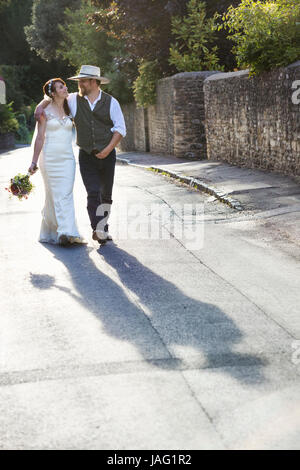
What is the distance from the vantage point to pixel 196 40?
71.6ft

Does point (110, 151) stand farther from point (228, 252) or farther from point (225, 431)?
point (225, 431)

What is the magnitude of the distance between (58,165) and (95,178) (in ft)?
1.63

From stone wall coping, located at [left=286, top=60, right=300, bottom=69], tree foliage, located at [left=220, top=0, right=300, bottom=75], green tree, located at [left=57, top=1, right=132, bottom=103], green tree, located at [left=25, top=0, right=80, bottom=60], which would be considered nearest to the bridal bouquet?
stone wall coping, located at [left=286, top=60, right=300, bottom=69]

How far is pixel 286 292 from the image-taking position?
633 cm

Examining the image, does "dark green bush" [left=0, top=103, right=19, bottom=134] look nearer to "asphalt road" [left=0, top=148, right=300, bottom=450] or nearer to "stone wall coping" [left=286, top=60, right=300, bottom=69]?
"stone wall coping" [left=286, top=60, right=300, bottom=69]

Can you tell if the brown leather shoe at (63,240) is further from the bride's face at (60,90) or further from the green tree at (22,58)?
the green tree at (22,58)

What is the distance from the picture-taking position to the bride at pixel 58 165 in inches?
337

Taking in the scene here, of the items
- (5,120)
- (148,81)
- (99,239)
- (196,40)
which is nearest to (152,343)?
(99,239)

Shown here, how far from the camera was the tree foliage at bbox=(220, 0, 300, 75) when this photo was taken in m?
13.3

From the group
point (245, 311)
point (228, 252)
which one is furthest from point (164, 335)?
point (228, 252)

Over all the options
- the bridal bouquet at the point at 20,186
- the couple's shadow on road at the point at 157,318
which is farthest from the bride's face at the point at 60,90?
the couple's shadow on road at the point at 157,318

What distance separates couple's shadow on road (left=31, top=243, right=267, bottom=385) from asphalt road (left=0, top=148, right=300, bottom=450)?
14mm

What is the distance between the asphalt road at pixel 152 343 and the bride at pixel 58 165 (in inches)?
13.0
